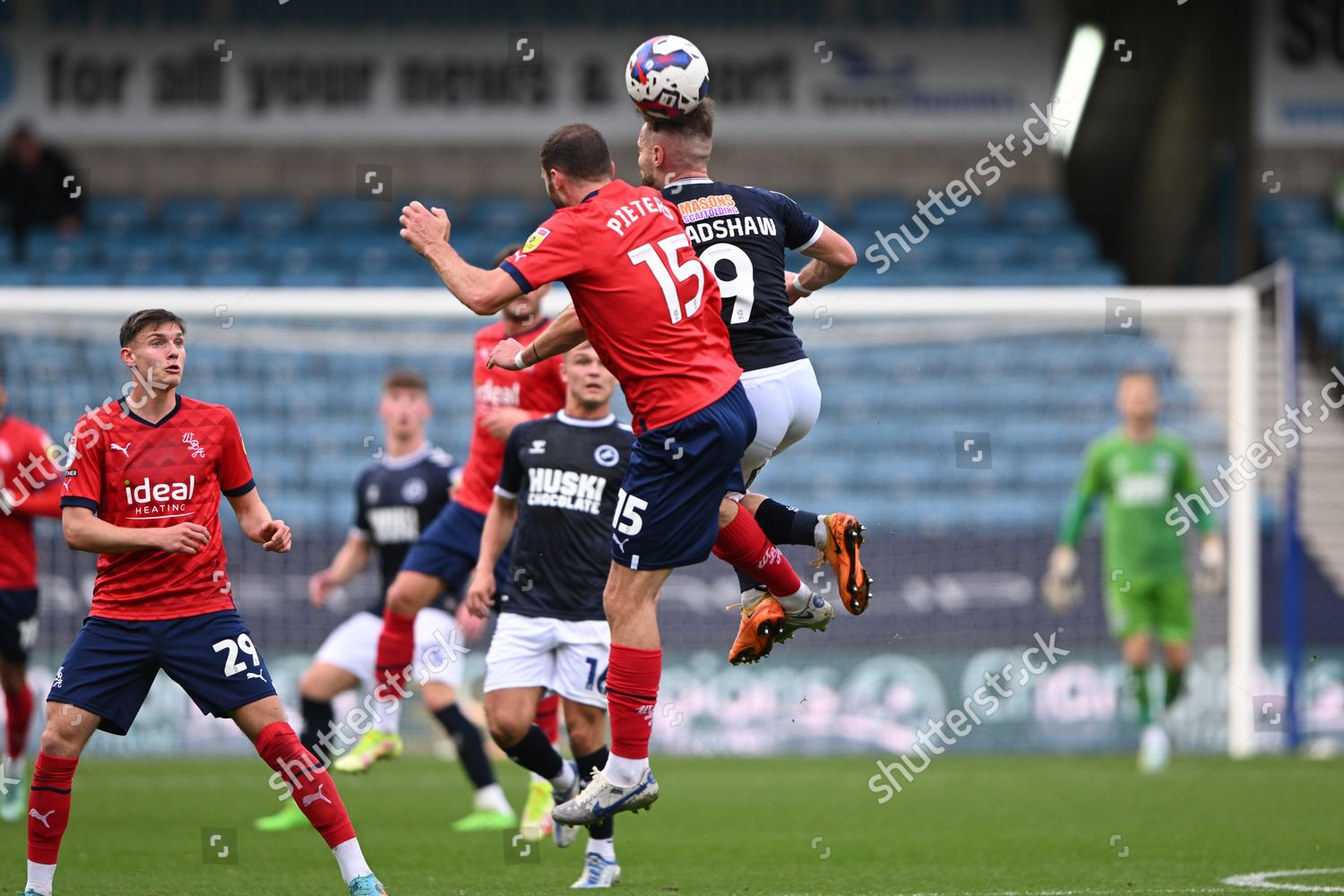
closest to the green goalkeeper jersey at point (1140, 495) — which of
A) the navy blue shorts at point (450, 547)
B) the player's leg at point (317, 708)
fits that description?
the navy blue shorts at point (450, 547)

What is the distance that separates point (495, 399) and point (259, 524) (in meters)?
2.76

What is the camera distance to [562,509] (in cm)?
730

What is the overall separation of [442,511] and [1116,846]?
3865 mm

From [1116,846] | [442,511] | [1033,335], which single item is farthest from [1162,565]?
[442,511]

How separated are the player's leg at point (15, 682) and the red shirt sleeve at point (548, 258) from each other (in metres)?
5.04

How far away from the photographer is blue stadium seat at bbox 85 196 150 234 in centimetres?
1959

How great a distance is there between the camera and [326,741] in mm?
9180

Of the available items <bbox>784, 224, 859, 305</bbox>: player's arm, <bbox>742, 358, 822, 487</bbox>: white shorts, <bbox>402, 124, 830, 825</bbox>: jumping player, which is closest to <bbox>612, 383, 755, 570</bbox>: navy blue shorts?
<bbox>402, 124, 830, 825</bbox>: jumping player

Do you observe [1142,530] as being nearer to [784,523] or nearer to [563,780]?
[563,780]

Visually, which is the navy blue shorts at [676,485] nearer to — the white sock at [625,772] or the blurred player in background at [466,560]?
the white sock at [625,772]

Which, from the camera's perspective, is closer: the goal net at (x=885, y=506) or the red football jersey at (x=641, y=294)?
the red football jersey at (x=641, y=294)

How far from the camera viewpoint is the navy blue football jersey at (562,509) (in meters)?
7.29

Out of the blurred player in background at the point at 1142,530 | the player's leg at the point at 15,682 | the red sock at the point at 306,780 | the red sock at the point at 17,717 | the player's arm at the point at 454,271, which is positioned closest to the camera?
the player's arm at the point at 454,271

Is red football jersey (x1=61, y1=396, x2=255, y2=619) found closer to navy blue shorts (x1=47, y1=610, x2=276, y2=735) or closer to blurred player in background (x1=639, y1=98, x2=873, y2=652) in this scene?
navy blue shorts (x1=47, y1=610, x2=276, y2=735)
